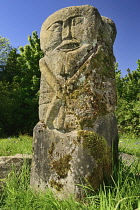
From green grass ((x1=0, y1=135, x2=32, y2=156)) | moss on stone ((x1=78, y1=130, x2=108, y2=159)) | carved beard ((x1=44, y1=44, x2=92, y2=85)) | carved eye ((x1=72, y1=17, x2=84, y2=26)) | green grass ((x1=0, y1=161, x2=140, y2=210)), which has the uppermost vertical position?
carved eye ((x1=72, y1=17, x2=84, y2=26))

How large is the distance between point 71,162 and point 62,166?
0.15m

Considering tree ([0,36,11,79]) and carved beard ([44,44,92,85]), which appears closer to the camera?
carved beard ([44,44,92,85])

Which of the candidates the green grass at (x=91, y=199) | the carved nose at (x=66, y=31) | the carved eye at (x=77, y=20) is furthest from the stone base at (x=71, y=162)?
the carved eye at (x=77, y=20)

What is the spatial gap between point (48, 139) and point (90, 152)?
0.62 m

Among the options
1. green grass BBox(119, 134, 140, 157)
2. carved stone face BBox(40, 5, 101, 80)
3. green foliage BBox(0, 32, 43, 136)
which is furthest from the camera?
green foliage BBox(0, 32, 43, 136)

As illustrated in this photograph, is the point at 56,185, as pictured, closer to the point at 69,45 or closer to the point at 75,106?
the point at 75,106

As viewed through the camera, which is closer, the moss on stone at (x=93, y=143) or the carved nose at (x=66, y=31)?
the moss on stone at (x=93, y=143)

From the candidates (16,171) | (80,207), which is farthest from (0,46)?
(80,207)

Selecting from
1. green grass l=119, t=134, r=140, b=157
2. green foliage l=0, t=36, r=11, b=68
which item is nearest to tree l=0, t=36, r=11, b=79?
green foliage l=0, t=36, r=11, b=68

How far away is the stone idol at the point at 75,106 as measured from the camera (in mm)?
2441

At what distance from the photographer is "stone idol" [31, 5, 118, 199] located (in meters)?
2.44

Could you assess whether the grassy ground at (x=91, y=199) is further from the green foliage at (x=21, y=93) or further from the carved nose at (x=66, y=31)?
the green foliage at (x=21, y=93)

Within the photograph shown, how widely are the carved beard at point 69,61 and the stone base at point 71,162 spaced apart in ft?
2.47

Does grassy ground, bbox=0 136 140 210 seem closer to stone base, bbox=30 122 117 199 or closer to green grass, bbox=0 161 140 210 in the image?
green grass, bbox=0 161 140 210
